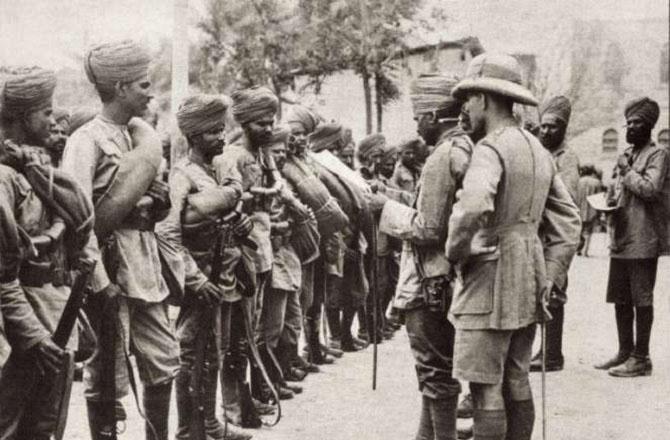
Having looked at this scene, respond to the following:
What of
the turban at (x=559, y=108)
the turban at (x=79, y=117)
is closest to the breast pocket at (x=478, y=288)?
the turban at (x=79, y=117)

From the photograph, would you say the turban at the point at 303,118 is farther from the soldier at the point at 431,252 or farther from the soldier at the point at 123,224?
the soldier at the point at 123,224

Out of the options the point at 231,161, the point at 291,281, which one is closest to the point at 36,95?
the point at 231,161

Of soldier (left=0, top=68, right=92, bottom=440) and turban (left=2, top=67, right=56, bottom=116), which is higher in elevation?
turban (left=2, top=67, right=56, bottom=116)

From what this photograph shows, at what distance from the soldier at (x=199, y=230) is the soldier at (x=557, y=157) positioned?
327 cm

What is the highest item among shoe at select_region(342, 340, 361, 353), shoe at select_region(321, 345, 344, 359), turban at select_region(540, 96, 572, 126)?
turban at select_region(540, 96, 572, 126)

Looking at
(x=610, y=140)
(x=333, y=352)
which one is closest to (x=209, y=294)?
(x=333, y=352)

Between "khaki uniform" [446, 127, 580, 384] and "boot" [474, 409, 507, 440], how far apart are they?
16 cm

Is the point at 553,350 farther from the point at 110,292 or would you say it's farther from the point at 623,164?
the point at 110,292

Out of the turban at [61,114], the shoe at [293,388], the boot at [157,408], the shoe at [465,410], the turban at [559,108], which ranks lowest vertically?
the shoe at [293,388]

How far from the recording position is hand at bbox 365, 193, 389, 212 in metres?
5.20

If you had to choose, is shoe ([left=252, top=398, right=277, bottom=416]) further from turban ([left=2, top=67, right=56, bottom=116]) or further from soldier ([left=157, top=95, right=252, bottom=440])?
turban ([left=2, top=67, right=56, bottom=116])

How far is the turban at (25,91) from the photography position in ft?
13.1

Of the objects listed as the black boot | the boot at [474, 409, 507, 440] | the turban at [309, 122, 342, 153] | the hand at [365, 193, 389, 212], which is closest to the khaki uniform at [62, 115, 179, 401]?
the hand at [365, 193, 389, 212]

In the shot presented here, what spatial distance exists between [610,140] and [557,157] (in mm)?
42621
